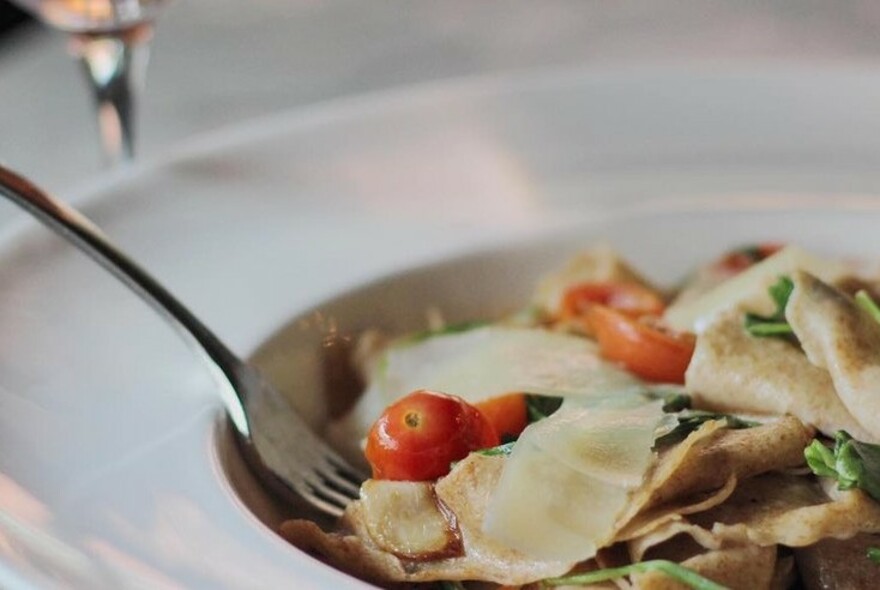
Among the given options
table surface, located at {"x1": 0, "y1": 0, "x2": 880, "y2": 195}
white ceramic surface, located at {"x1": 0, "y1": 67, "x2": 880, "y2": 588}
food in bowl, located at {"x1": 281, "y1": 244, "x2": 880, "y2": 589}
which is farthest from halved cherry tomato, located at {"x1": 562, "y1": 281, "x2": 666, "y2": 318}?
table surface, located at {"x1": 0, "y1": 0, "x2": 880, "y2": 195}

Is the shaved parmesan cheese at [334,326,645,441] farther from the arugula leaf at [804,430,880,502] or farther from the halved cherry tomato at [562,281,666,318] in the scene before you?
the arugula leaf at [804,430,880,502]

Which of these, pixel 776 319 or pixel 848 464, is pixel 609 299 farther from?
pixel 848 464

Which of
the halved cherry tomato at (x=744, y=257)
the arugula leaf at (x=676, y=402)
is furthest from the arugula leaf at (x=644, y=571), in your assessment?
the halved cherry tomato at (x=744, y=257)

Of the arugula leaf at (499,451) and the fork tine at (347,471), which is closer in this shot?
the arugula leaf at (499,451)

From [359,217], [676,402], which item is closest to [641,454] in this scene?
[676,402]

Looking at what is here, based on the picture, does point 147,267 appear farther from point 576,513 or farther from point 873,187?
point 873,187

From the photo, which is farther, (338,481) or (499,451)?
(338,481)

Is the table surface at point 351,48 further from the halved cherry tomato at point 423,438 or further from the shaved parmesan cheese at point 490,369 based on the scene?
the halved cherry tomato at point 423,438
